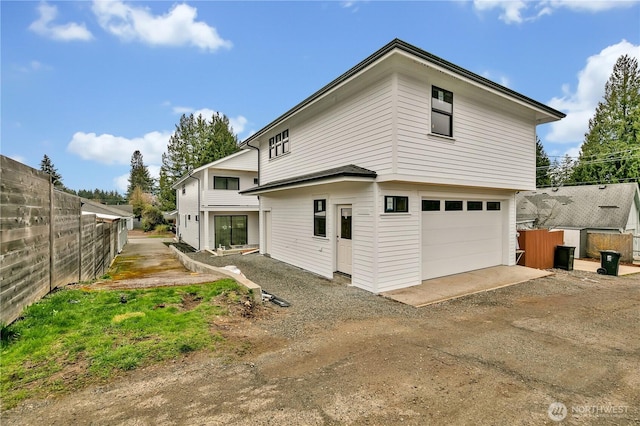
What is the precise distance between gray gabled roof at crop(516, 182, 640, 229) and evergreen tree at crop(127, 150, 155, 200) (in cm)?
6960

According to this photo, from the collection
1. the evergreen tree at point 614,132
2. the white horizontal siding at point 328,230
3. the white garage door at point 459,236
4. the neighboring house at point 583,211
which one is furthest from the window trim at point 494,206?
the evergreen tree at point 614,132

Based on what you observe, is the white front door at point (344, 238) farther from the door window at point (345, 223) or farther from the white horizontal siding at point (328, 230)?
the white horizontal siding at point (328, 230)

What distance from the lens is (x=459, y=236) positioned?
10.1m

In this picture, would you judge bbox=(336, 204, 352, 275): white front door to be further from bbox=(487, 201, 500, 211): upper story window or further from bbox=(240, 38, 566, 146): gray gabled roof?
bbox=(487, 201, 500, 211): upper story window

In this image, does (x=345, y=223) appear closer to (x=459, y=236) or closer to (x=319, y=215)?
(x=319, y=215)

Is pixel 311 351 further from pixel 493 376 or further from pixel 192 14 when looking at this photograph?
pixel 192 14

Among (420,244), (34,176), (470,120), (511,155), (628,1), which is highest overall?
(628,1)

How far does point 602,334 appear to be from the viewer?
5289mm

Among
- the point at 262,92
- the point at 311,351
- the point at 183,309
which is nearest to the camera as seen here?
the point at 311,351

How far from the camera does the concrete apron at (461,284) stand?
748 cm

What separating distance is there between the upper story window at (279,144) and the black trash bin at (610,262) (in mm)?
12914

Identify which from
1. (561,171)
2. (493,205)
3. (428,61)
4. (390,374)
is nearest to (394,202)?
(428,61)

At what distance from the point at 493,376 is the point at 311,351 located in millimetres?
2493

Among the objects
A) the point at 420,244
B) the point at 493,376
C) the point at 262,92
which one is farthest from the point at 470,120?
the point at 262,92
